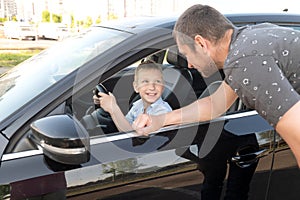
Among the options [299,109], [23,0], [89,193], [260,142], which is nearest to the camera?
[299,109]

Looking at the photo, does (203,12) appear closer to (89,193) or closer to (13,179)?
(89,193)

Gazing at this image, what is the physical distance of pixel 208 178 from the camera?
5.87 ft

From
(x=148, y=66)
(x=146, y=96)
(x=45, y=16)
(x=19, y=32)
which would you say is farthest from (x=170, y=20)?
(x=45, y=16)

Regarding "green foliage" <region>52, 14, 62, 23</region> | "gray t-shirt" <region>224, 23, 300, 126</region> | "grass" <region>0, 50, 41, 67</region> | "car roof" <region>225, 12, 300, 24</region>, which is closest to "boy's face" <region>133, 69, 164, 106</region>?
"car roof" <region>225, 12, 300, 24</region>

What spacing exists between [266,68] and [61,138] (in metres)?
0.82

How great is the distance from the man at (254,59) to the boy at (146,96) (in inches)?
22.1

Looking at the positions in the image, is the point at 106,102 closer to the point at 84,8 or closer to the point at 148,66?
the point at 148,66

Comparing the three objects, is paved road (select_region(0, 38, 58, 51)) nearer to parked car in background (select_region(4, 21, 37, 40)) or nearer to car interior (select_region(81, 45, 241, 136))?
parked car in background (select_region(4, 21, 37, 40))

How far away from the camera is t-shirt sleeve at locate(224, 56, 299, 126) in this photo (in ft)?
4.22

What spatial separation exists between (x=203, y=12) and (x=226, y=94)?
1.78 feet

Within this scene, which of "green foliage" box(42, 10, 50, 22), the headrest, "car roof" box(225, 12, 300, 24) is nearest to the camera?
"car roof" box(225, 12, 300, 24)

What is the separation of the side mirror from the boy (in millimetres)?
524

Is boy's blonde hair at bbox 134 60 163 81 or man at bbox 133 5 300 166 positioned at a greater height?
man at bbox 133 5 300 166

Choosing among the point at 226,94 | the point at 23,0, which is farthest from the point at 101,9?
the point at 226,94
